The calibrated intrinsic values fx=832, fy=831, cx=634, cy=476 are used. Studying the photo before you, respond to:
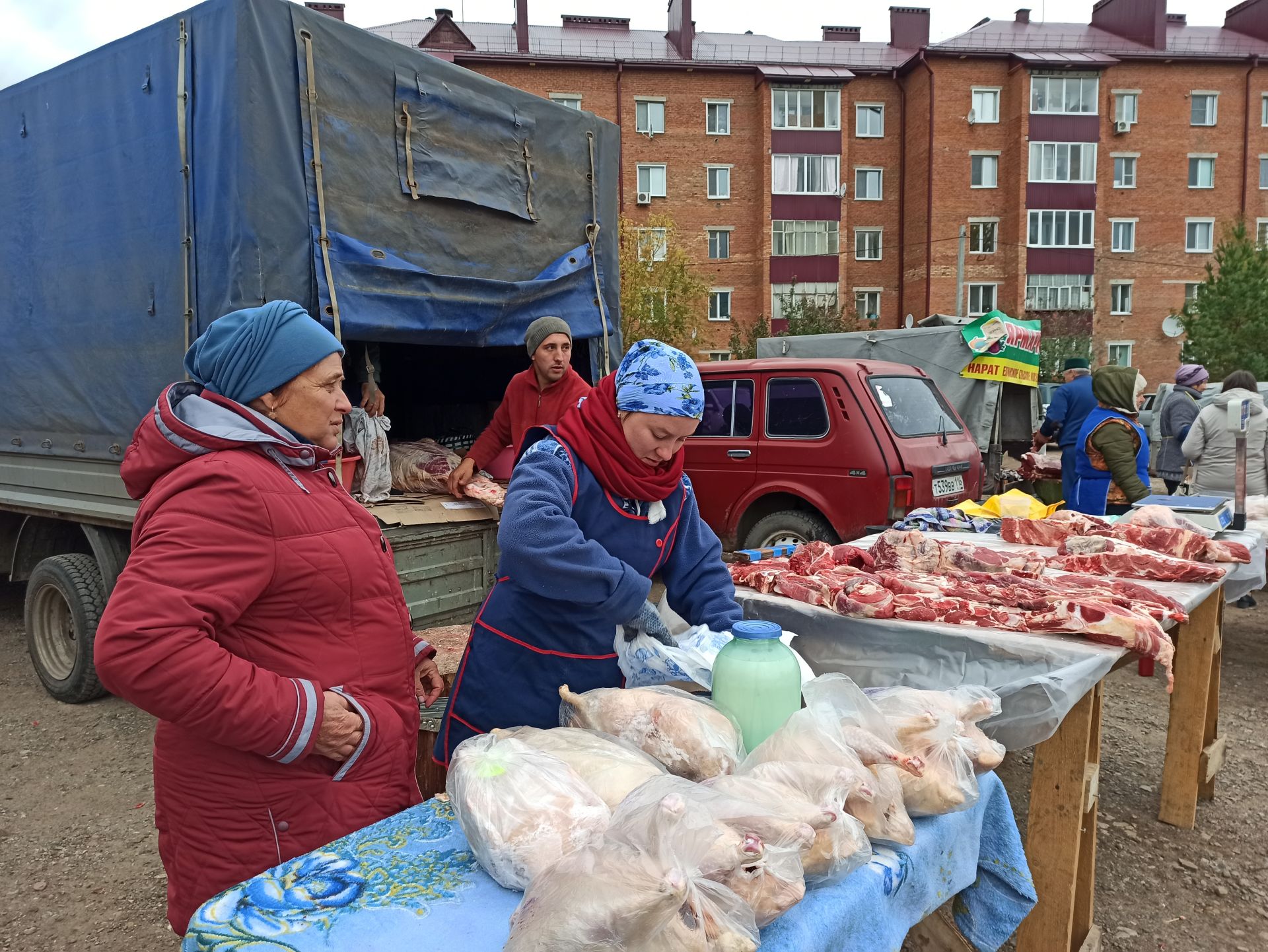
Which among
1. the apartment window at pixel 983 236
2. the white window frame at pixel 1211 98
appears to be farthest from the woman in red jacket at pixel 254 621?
the white window frame at pixel 1211 98

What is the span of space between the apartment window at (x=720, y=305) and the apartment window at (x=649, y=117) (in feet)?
22.1

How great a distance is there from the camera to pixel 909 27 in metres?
36.6

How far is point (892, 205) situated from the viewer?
1385 inches

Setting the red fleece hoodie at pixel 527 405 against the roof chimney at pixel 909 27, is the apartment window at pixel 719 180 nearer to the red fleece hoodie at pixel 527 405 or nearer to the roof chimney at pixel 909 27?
the roof chimney at pixel 909 27

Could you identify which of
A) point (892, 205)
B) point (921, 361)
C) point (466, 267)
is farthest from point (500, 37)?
point (466, 267)

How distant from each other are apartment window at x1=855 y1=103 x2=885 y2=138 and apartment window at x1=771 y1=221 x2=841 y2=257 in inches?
162

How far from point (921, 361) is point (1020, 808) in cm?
957

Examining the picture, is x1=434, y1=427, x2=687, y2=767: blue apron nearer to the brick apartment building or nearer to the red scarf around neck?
the red scarf around neck

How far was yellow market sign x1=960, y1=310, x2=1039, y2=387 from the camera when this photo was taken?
39.5 ft

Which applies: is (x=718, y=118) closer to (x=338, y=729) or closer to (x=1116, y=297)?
(x=1116, y=297)

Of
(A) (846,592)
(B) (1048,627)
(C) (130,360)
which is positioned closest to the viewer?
(B) (1048,627)

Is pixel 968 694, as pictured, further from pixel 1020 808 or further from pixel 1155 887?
Answer: pixel 1020 808

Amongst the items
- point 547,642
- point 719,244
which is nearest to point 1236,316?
point 719,244

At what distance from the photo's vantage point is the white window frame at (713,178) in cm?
3397
